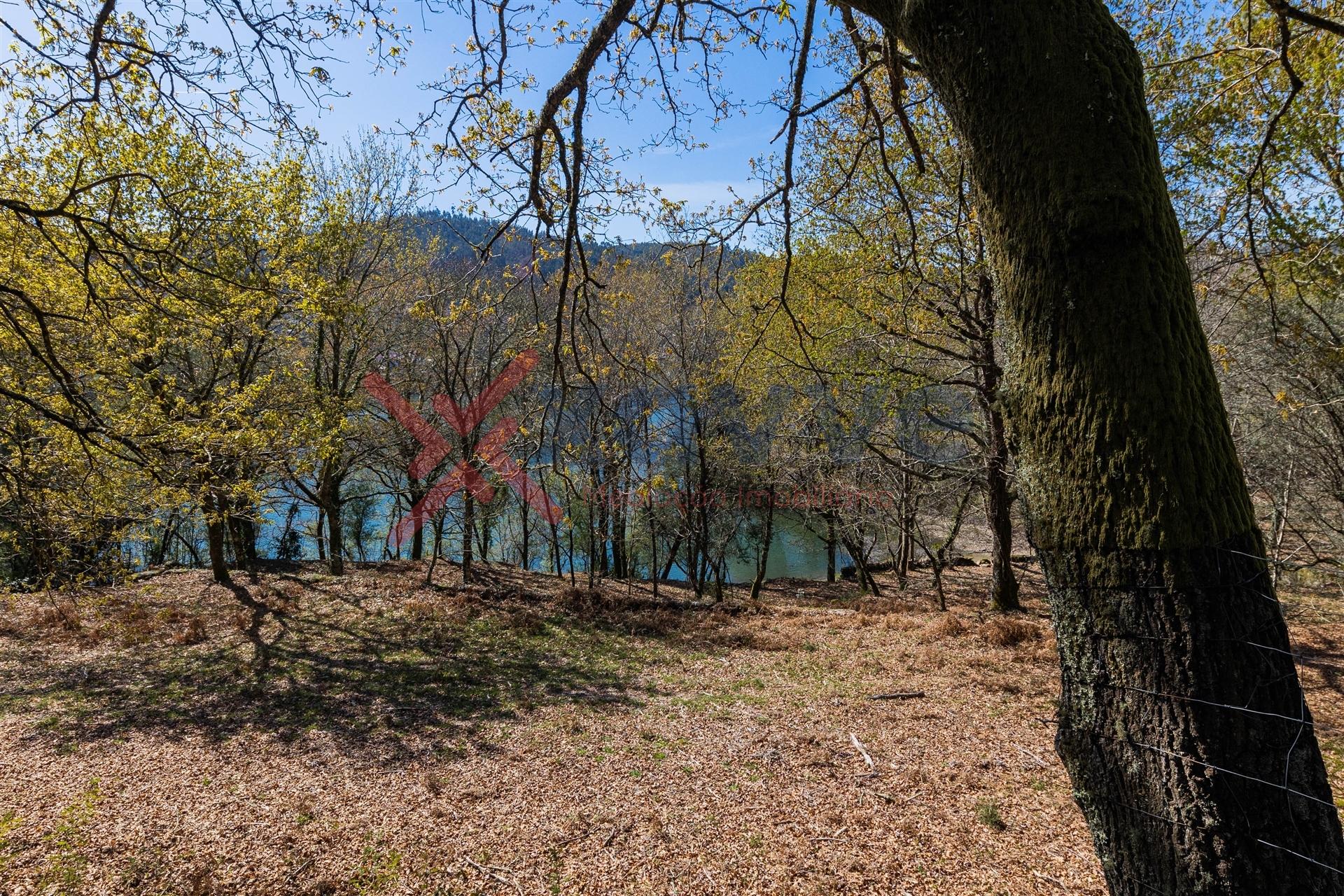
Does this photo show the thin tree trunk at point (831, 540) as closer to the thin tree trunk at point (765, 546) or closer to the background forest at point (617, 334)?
the background forest at point (617, 334)

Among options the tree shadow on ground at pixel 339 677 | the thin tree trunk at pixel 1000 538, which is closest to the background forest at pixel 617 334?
the thin tree trunk at pixel 1000 538

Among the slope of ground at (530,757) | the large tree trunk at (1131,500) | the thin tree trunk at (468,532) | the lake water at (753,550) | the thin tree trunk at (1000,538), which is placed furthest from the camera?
the lake water at (753,550)

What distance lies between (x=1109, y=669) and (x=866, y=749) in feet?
14.0

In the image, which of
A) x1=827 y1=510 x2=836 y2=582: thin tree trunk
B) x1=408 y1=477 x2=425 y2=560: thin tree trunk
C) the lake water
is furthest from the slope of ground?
the lake water

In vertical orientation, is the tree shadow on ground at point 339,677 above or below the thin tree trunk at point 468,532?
below

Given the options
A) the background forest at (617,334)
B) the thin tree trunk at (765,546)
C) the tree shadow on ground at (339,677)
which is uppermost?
the background forest at (617,334)

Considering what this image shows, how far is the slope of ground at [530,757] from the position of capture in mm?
3479

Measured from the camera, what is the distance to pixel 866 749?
4.93 metres

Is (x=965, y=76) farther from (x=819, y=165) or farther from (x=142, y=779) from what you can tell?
(x=819, y=165)

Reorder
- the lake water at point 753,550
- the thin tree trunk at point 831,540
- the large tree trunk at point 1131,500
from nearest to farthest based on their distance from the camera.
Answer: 1. the large tree trunk at point 1131,500
2. the thin tree trunk at point 831,540
3. the lake water at point 753,550

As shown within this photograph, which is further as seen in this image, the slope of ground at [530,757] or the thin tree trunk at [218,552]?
the thin tree trunk at [218,552]

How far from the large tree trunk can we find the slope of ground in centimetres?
225

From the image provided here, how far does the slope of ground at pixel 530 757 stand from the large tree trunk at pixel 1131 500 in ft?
7.39

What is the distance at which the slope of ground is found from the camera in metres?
3.48
